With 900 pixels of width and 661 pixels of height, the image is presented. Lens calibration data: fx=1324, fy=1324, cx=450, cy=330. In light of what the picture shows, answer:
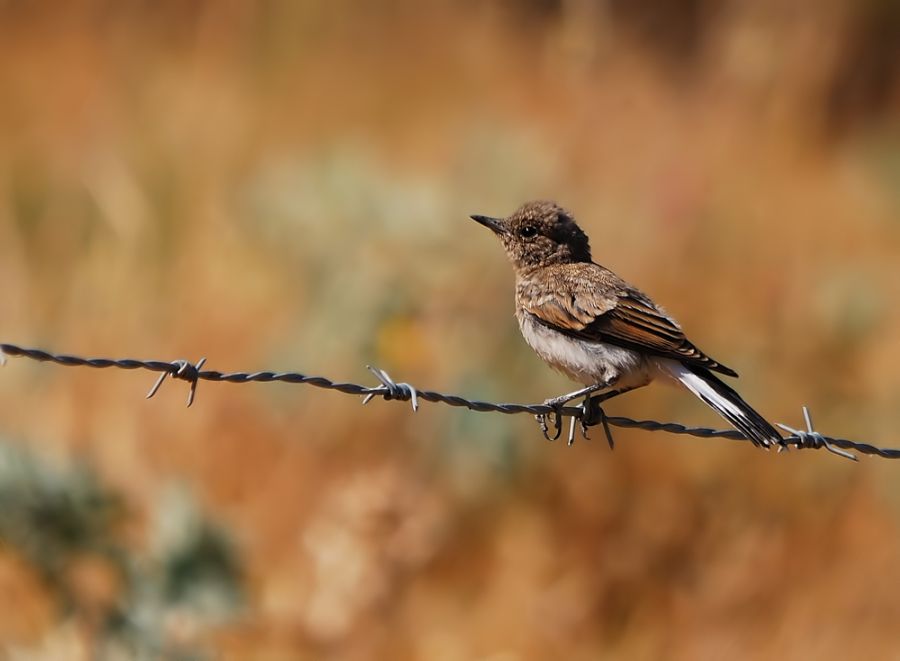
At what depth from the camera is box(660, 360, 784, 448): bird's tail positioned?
4438mm

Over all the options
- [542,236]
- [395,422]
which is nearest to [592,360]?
[542,236]

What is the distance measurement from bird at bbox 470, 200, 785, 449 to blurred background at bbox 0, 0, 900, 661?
1.22m

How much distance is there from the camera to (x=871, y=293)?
26.2 feet

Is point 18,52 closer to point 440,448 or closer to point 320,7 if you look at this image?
point 320,7

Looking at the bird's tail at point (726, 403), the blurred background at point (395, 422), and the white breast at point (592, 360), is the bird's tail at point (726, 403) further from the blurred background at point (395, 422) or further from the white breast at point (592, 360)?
the blurred background at point (395, 422)

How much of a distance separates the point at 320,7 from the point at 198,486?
21.9 feet

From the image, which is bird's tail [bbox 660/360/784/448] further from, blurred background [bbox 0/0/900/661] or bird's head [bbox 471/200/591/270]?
blurred background [bbox 0/0/900/661]

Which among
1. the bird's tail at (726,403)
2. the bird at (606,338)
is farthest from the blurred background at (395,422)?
the bird's tail at (726,403)

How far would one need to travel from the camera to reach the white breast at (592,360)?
510 centimetres

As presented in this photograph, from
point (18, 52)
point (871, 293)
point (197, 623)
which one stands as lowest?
point (197, 623)

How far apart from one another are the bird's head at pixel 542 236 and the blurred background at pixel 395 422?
1.22 m

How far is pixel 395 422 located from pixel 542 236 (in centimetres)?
Answer: 179

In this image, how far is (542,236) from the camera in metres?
5.95

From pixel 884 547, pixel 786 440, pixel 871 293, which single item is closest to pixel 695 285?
pixel 871 293
